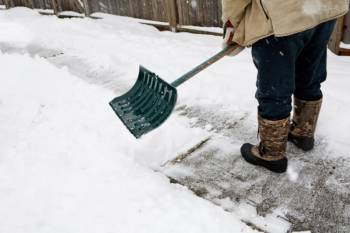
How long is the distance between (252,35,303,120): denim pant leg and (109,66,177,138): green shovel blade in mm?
588

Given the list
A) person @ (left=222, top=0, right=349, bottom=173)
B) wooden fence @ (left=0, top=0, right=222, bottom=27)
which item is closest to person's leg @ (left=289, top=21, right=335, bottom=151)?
person @ (left=222, top=0, right=349, bottom=173)

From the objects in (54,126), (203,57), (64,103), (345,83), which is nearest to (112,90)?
(64,103)

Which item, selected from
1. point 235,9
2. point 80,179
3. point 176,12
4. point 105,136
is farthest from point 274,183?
point 176,12

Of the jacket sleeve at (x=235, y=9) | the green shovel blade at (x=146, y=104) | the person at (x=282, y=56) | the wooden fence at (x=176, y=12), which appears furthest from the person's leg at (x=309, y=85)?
the wooden fence at (x=176, y=12)

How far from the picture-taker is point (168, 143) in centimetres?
310

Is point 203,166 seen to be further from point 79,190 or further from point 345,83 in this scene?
point 345,83

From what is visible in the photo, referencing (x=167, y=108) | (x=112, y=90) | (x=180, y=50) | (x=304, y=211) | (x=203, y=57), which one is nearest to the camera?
(x=304, y=211)

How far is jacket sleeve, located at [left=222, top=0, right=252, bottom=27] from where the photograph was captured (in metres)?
2.25

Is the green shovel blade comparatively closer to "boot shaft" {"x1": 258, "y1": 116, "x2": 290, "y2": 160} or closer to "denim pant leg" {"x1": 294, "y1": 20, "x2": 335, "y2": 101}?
"boot shaft" {"x1": 258, "y1": 116, "x2": 290, "y2": 160}

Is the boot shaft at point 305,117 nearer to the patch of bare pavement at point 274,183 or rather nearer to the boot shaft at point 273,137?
the patch of bare pavement at point 274,183

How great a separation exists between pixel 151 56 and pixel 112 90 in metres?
1.20

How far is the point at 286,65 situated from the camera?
2.23 meters

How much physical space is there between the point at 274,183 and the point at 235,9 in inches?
46.3

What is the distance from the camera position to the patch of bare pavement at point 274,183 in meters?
2.19
